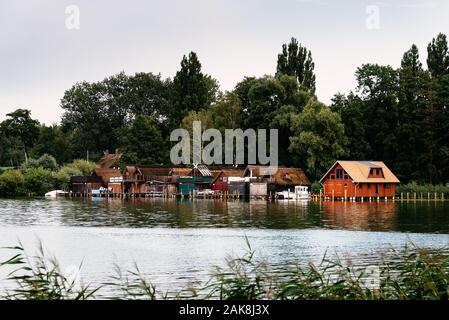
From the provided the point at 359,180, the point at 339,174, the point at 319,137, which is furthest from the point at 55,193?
the point at 359,180

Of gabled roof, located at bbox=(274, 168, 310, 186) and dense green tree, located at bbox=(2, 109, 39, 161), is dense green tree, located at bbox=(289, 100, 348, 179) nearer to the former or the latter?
gabled roof, located at bbox=(274, 168, 310, 186)

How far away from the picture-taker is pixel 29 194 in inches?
4299

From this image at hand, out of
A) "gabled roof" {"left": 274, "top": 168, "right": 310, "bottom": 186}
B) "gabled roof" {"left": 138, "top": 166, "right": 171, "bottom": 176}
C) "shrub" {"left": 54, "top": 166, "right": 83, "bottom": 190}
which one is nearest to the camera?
"gabled roof" {"left": 274, "top": 168, "right": 310, "bottom": 186}

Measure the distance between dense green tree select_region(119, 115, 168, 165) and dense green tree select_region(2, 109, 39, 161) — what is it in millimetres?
18696

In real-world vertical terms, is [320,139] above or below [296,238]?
above

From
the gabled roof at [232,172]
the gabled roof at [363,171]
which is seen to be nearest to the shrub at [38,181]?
the gabled roof at [232,172]

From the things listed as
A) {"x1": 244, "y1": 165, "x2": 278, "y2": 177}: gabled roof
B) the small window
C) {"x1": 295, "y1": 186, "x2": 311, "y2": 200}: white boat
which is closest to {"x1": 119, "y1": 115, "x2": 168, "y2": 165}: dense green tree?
{"x1": 244, "y1": 165, "x2": 278, "y2": 177}: gabled roof

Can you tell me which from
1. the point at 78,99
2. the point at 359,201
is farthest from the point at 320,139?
the point at 78,99

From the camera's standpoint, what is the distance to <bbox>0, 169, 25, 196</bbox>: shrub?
105 m

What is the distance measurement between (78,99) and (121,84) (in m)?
7.72

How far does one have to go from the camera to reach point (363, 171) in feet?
273

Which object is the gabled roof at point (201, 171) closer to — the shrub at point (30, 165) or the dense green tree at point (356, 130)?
the dense green tree at point (356, 130)

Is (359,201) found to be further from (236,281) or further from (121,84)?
(236,281)

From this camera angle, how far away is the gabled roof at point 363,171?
8271 cm
